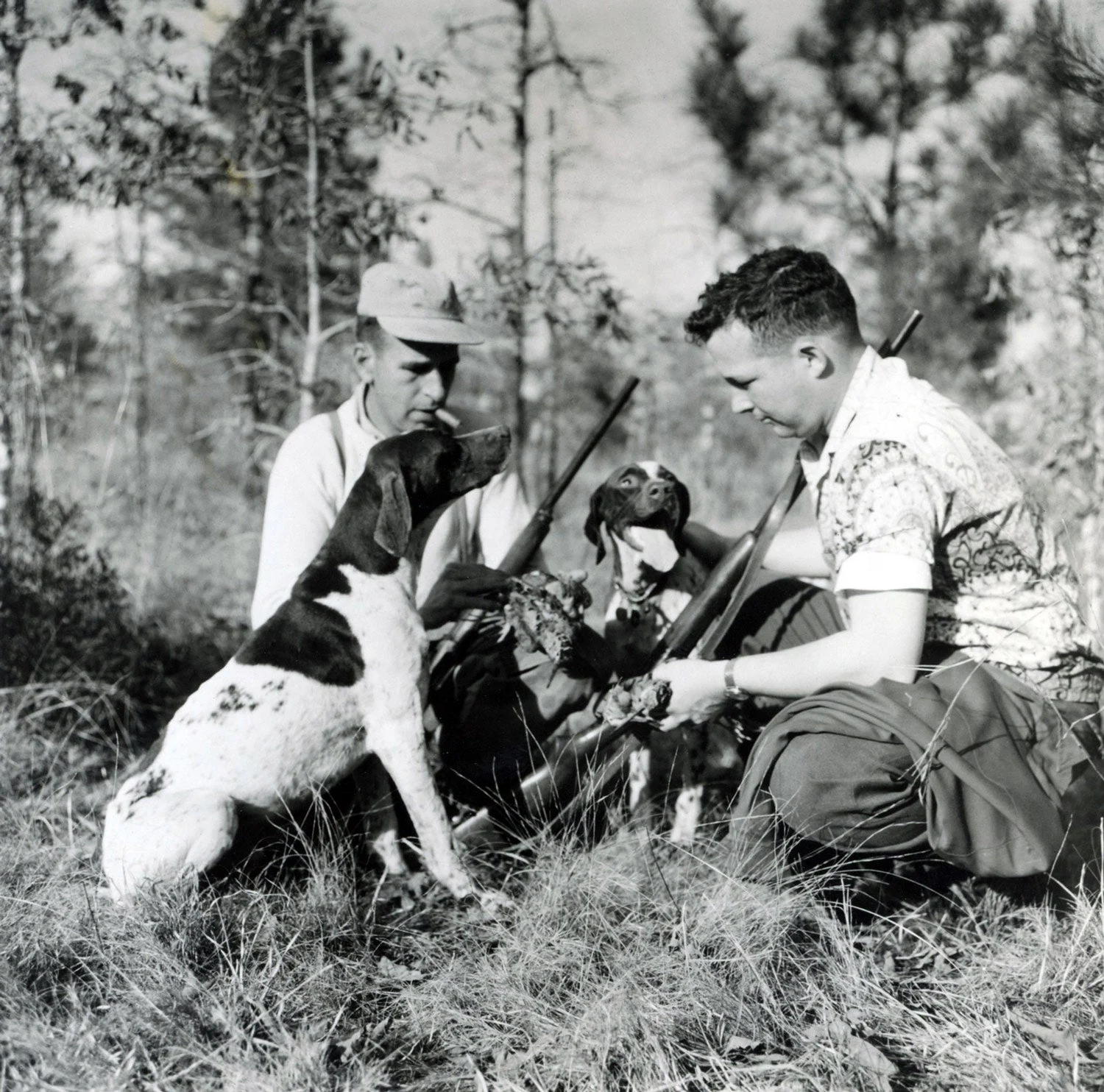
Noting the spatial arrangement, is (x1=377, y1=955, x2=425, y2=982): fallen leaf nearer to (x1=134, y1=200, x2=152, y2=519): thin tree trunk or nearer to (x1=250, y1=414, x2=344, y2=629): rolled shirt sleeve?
(x1=250, y1=414, x2=344, y2=629): rolled shirt sleeve

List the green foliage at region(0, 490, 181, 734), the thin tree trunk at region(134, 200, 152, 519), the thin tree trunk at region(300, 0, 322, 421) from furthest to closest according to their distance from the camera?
the thin tree trunk at region(134, 200, 152, 519), the thin tree trunk at region(300, 0, 322, 421), the green foliage at region(0, 490, 181, 734)

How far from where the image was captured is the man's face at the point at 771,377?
9.36 ft

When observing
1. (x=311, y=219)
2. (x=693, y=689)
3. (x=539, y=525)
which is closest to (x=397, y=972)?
(x=693, y=689)

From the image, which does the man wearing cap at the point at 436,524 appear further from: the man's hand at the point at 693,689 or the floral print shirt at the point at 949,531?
the floral print shirt at the point at 949,531

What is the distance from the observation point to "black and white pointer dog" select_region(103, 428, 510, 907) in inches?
112

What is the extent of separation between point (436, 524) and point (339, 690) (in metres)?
0.87

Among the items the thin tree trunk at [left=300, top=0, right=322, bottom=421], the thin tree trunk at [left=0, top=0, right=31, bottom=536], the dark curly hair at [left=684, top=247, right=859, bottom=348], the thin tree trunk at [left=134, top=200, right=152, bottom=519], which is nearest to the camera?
the dark curly hair at [left=684, top=247, right=859, bottom=348]

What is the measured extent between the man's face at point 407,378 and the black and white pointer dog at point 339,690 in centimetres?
53

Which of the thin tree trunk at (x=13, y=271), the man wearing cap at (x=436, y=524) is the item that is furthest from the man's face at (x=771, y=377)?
the thin tree trunk at (x=13, y=271)

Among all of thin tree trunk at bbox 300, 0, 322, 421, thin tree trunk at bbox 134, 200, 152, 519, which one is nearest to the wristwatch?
thin tree trunk at bbox 300, 0, 322, 421

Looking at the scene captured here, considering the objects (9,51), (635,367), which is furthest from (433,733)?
(635,367)

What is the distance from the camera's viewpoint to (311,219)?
596 cm

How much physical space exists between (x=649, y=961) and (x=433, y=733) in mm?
1257

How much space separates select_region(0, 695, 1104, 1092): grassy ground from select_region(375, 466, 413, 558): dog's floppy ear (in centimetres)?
88
